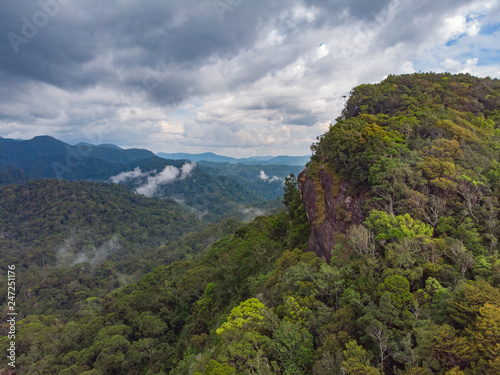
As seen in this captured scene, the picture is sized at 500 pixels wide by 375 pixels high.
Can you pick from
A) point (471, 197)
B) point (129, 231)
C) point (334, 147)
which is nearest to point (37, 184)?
point (129, 231)

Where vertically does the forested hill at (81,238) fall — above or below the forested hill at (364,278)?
below

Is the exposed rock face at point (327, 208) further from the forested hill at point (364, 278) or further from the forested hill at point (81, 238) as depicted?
the forested hill at point (81, 238)

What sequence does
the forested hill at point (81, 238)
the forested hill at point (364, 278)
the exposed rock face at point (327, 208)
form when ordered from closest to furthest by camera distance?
the forested hill at point (364, 278) → the exposed rock face at point (327, 208) → the forested hill at point (81, 238)

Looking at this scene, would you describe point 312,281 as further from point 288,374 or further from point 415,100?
point 415,100

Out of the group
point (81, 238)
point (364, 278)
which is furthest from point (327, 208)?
point (81, 238)

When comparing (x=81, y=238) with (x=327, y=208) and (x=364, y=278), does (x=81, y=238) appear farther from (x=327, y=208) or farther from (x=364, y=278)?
(x=364, y=278)

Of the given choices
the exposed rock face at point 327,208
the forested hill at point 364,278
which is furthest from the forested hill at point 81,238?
the exposed rock face at point 327,208
